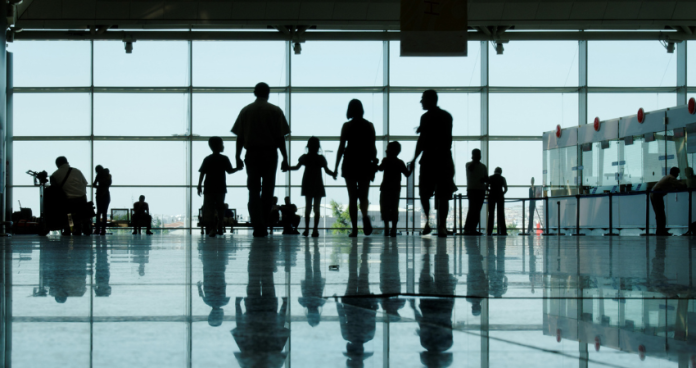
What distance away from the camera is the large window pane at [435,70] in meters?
20.1

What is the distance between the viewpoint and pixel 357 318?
1083 mm

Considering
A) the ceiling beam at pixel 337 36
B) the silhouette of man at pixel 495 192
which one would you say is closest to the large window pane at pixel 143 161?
the ceiling beam at pixel 337 36

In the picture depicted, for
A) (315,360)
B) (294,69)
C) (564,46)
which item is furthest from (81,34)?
(315,360)

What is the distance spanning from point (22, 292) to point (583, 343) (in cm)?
118

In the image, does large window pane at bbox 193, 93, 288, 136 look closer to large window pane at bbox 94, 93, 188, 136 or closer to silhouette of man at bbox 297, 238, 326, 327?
large window pane at bbox 94, 93, 188, 136

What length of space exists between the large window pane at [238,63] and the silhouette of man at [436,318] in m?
18.5

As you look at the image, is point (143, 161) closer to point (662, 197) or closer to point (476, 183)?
point (476, 183)

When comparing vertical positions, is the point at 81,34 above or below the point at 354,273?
above

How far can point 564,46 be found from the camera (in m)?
20.4

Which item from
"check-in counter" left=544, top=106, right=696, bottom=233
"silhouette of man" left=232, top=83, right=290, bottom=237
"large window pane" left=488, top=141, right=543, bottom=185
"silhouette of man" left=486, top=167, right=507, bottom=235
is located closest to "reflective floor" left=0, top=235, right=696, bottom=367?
"silhouette of man" left=232, top=83, right=290, bottom=237

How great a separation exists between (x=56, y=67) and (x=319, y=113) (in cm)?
777

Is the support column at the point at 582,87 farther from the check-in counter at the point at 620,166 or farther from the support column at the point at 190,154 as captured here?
the support column at the point at 190,154

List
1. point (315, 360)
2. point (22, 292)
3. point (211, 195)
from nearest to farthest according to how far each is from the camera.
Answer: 1. point (315, 360)
2. point (22, 292)
3. point (211, 195)

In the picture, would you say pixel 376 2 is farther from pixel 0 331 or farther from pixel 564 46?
pixel 0 331
